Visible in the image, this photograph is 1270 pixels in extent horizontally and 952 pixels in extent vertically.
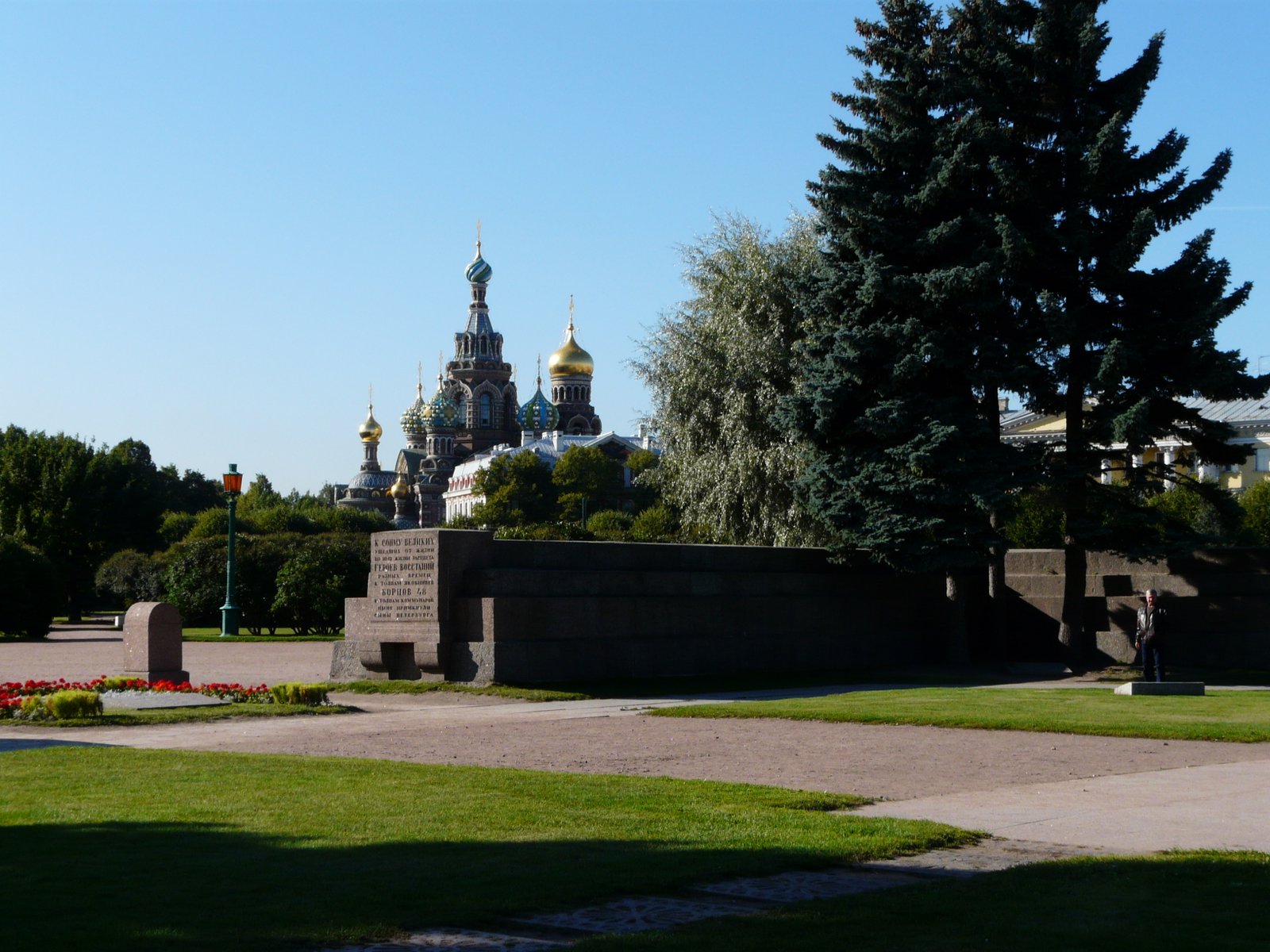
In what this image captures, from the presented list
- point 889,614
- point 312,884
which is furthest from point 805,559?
point 312,884

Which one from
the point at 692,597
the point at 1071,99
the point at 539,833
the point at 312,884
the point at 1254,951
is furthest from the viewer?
the point at 1071,99

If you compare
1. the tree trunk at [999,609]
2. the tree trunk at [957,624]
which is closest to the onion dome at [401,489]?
the tree trunk at [999,609]

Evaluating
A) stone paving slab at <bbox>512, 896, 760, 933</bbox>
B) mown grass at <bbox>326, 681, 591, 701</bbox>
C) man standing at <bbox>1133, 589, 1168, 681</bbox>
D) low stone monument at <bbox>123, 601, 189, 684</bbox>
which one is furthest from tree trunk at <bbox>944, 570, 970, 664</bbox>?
stone paving slab at <bbox>512, 896, 760, 933</bbox>

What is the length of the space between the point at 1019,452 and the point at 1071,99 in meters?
6.36

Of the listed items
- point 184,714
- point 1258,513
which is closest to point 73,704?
point 184,714

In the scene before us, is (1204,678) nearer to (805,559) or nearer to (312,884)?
(805,559)

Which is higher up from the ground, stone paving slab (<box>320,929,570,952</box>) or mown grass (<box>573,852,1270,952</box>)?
mown grass (<box>573,852,1270,952</box>)

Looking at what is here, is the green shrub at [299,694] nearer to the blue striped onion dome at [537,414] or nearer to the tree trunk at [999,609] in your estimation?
the tree trunk at [999,609]

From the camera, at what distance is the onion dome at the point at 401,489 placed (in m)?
192

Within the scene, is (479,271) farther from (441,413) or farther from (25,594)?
(25,594)

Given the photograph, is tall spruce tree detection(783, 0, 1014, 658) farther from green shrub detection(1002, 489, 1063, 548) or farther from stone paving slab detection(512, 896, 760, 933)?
stone paving slab detection(512, 896, 760, 933)

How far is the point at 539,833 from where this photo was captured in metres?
8.80

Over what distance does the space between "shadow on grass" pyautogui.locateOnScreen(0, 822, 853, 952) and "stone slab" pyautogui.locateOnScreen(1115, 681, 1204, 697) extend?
13.6 meters

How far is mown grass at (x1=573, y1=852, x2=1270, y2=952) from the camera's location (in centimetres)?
623
